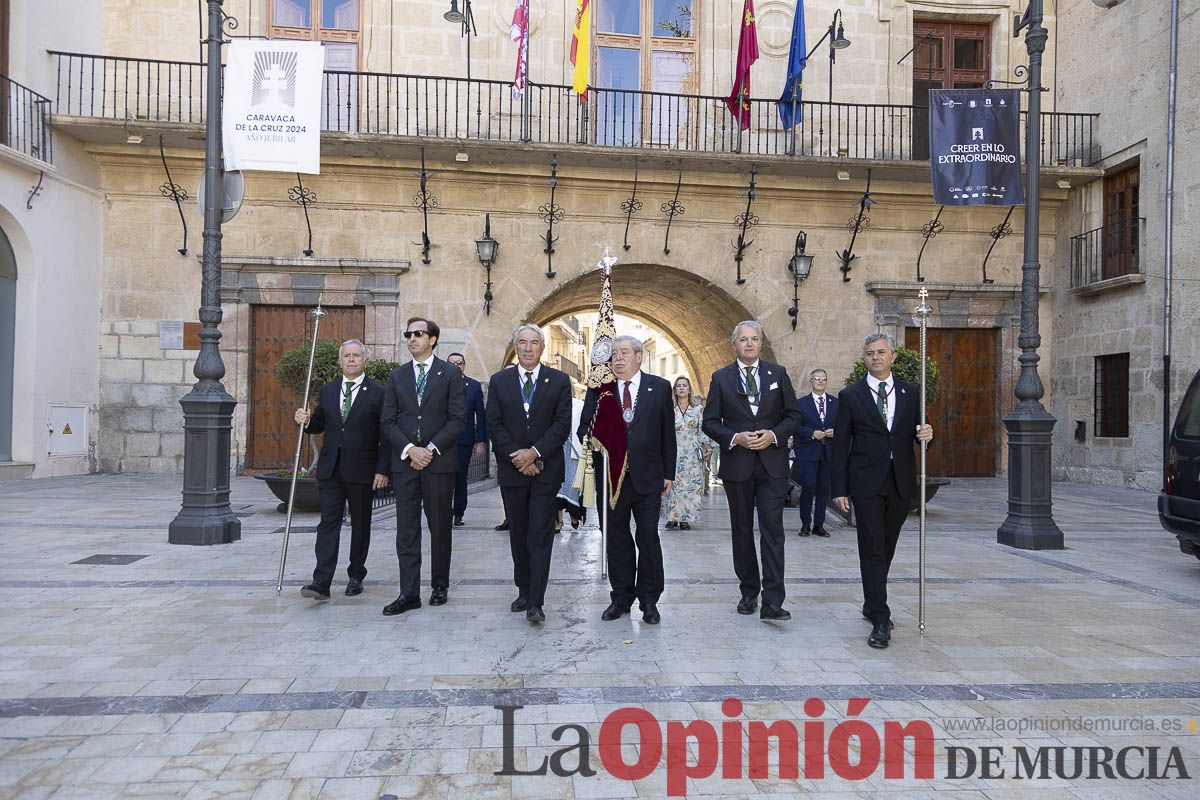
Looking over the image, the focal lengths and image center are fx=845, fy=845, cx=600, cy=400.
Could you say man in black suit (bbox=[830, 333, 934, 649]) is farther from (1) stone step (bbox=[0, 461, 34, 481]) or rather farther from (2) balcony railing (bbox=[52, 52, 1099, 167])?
(1) stone step (bbox=[0, 461, 34, 481])

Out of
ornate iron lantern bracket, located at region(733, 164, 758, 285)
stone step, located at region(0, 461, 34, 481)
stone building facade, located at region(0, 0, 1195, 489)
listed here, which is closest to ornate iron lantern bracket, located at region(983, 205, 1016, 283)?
stone building facade, located at region(0, 0, 1195, 489)

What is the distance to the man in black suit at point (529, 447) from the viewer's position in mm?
5543

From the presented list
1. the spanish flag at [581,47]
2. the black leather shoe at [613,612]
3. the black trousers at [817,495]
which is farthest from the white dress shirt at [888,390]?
the spanish flag at [581,47]

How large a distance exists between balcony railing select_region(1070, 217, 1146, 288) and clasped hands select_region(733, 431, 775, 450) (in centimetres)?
1239

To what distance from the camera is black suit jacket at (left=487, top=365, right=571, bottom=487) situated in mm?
5613

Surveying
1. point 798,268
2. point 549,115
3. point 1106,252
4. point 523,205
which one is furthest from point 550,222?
point 1106,252

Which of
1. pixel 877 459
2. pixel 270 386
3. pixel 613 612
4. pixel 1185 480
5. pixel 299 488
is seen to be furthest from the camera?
pixel 270 386

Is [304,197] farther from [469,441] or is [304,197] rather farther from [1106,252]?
[1106,252]

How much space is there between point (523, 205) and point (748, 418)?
10.7m

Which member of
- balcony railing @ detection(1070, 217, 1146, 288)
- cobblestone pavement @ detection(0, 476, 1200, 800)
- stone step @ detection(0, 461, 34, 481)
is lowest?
cobblestone pavement @ detection(0, 476, 1200, 800)

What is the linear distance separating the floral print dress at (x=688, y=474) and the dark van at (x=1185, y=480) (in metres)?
4.53

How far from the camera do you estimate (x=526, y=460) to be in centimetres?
548

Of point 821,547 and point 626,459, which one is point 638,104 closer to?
point 821,547

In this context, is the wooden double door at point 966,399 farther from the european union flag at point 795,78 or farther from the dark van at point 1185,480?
the dark van at point 1185,480
